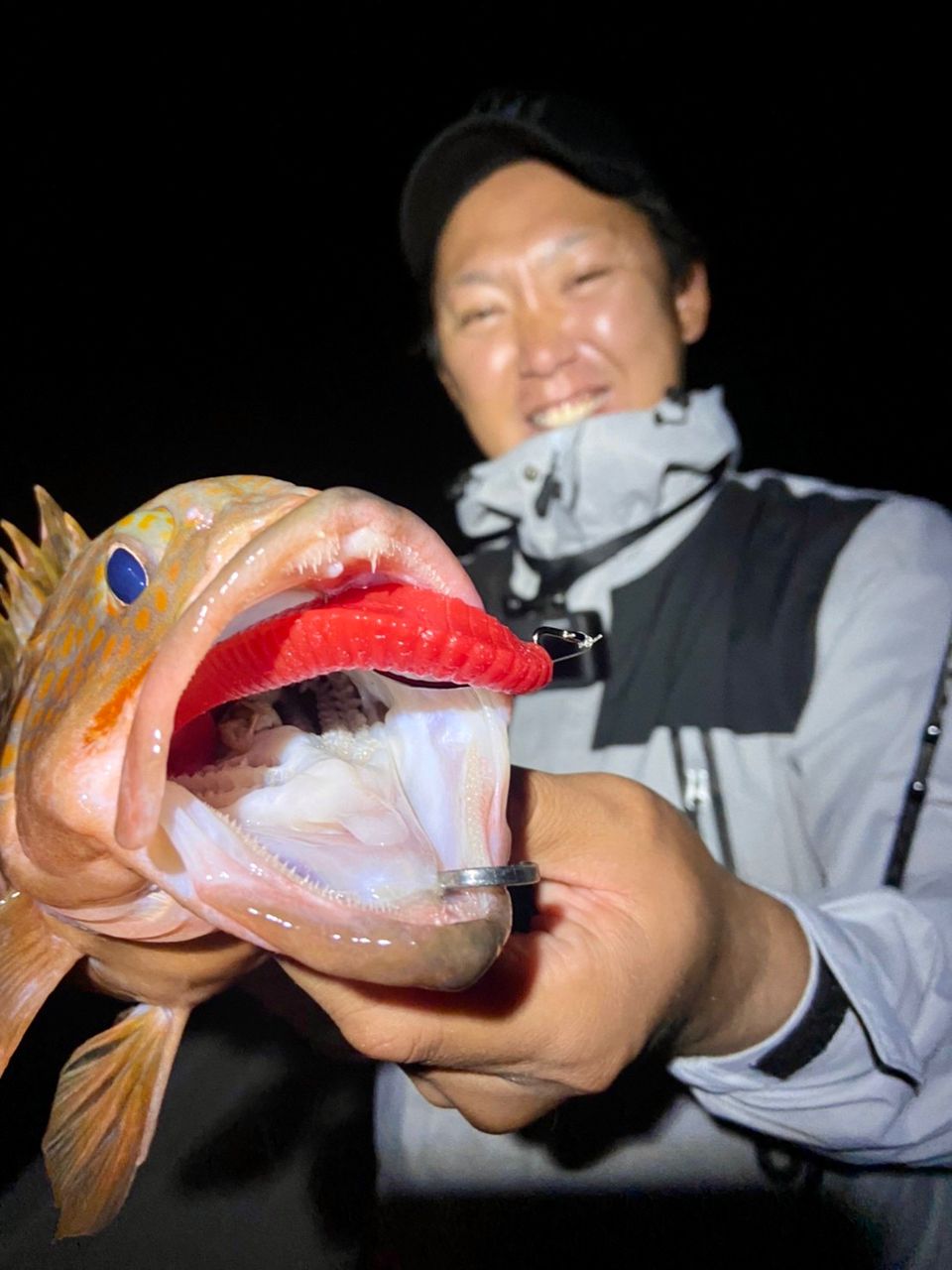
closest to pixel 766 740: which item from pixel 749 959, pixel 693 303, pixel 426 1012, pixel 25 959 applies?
pixel 749 959

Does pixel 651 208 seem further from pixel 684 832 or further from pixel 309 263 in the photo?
pixel 309 263

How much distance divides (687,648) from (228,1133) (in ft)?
5.90

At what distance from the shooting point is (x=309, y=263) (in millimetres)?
10602

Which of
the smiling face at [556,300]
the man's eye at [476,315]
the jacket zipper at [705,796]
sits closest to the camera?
the jacket zipper at [705,796]

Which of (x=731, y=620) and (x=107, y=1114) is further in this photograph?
(x=731, y=620)

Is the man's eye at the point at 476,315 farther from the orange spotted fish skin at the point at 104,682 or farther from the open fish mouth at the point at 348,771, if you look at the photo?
the open fish mouth at the point at 348,771

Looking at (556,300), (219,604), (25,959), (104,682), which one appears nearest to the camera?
(219,604)

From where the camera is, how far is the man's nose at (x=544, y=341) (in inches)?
77.9

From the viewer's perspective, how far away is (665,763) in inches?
65.6

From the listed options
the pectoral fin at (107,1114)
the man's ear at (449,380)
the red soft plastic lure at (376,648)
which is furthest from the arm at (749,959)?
the man's ear at (449,380)

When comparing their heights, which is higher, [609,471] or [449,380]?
[449,380]

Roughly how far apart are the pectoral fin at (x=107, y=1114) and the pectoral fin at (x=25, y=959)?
0.15m

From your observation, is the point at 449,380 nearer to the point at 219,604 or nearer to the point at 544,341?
the point at 544,341

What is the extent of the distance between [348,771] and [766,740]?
1.19 meters
